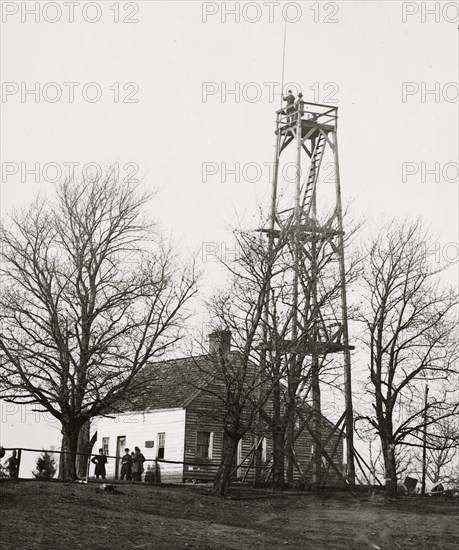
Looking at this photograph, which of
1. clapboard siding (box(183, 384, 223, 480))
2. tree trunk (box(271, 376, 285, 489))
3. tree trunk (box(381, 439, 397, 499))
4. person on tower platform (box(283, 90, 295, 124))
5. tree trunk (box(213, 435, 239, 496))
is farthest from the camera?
clapboard siding (box(183, 384, 223, 480))

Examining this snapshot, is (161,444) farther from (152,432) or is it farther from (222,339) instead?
(222,339)


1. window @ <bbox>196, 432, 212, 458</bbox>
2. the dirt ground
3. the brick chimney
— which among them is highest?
the brick chimney

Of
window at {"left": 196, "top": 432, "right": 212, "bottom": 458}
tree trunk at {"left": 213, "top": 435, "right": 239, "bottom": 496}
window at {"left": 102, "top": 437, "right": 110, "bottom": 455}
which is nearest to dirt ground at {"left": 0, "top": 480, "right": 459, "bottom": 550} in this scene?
tree trunk at {"left": 213, "top": 435, "right": 239, "bottom": 496}

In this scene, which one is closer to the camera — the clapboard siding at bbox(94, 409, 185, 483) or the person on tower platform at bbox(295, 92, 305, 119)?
the person on tower platform at bbox(295, 92, 305, 119)

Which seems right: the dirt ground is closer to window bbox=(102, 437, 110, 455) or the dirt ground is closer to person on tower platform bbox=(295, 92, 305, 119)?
person on tower platform bbox=(295, 92, 305, 119)

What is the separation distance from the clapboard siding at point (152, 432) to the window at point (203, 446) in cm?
70

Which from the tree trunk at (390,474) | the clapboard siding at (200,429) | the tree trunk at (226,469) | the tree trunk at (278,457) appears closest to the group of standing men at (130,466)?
the clapboard siding at (200,429)

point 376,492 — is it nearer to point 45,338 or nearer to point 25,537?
point 45,338

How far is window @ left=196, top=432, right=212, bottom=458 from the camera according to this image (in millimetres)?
39781

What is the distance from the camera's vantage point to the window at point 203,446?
3978 cm

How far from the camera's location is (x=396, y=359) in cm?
3303

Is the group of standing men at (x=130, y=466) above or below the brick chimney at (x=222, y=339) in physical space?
below

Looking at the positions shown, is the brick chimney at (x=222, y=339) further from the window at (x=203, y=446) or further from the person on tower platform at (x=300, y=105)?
the window at (x=203, y=446)

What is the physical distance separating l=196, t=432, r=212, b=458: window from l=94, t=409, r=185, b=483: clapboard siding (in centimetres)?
70
